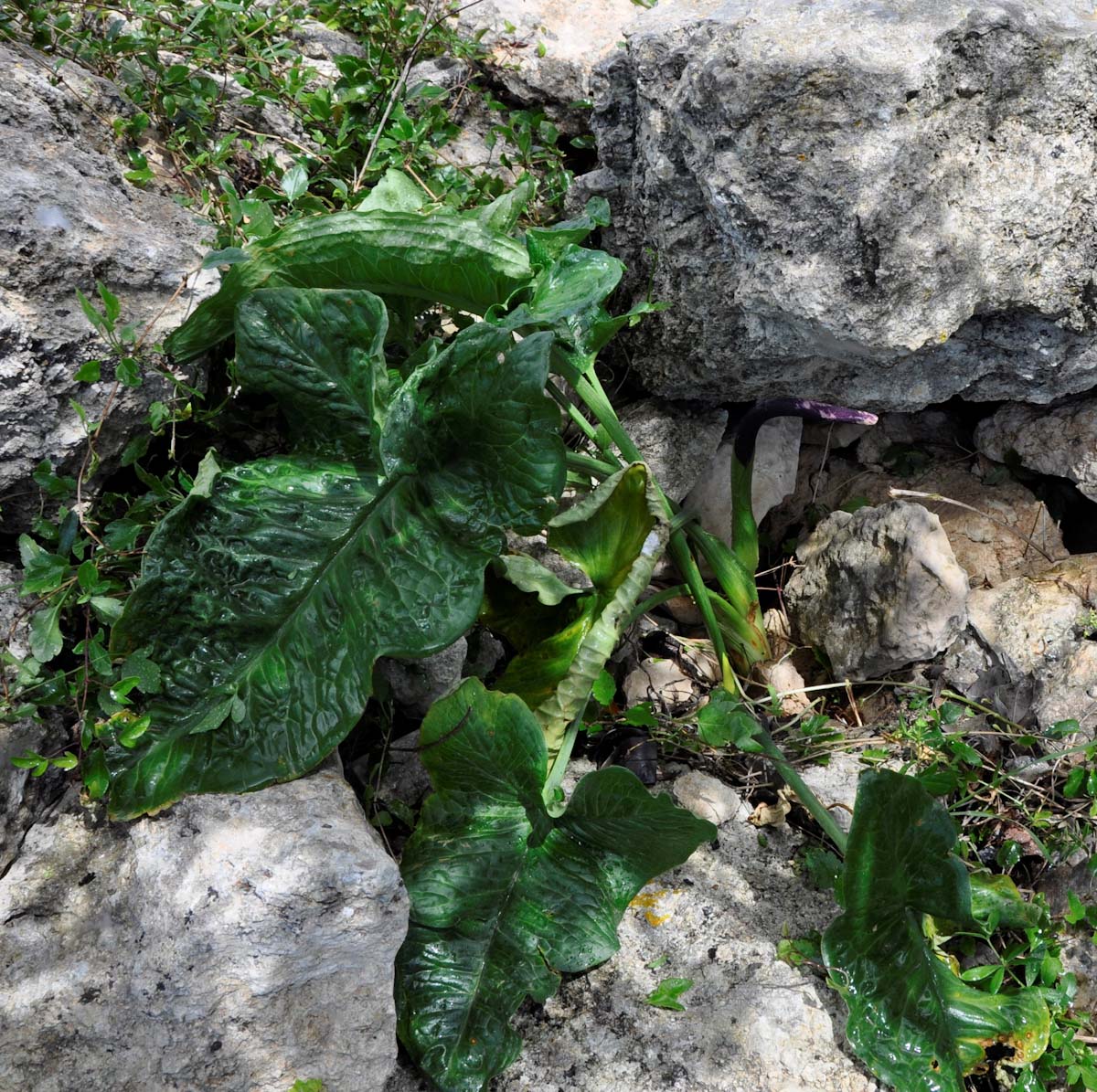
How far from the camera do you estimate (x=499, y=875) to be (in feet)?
5.54

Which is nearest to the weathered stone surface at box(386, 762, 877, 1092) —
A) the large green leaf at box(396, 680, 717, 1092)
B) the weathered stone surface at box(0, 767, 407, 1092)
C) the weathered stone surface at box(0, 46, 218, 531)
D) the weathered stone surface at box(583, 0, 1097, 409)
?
the large green leaf at box(396, 680, 717, 1092)

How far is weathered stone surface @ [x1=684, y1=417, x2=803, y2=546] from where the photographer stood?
2490 millimetres

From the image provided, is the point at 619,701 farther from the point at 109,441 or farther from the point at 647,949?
the point at 109,441

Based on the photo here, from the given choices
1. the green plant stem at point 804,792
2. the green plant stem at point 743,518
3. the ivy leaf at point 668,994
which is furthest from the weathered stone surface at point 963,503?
the ivy leaf at point 668,994

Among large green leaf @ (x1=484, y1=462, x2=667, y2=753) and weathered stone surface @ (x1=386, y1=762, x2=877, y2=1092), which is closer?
weathered stone surface @ (x1=386, y1=762, x2=877, y2=1092)

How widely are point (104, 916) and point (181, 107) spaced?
70.5 inches

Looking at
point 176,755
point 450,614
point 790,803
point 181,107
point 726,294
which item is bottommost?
point 790,803

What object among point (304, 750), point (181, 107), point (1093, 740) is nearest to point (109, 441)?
point (304, 750)

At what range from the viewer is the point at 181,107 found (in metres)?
2.31

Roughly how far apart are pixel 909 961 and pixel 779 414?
1.17 metres

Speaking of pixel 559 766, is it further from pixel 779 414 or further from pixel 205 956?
pixel 779 414

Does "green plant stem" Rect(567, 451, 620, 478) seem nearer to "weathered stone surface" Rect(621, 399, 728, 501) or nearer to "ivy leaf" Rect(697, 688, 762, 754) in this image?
"weathered stone surface" Rect(621, 399, 728, 501)

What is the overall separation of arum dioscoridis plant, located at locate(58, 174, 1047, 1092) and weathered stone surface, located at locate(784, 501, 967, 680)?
61 centimetres

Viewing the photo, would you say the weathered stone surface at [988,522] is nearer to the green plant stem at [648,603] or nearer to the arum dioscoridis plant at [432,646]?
the green plant stem at [648,603]
